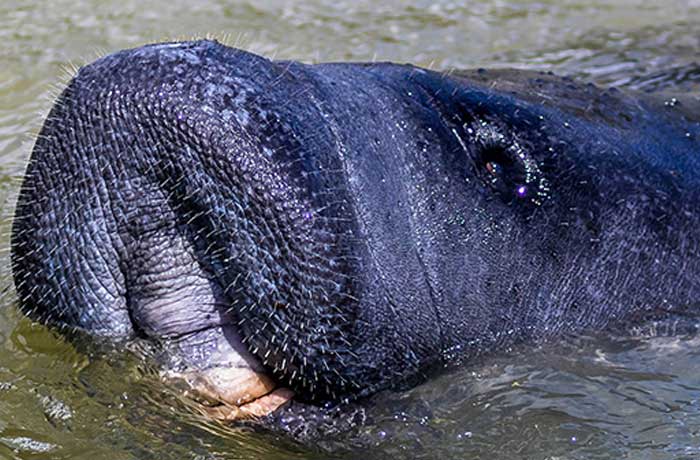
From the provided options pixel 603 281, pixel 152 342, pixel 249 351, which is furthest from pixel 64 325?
pixel 603 281

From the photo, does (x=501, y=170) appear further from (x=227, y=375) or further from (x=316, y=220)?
(x=227, y=375)

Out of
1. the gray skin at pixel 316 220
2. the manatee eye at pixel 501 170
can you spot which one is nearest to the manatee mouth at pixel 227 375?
the gray skin at pixel 316 220

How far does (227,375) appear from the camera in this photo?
3.09 metres

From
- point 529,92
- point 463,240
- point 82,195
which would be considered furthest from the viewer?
point 529,92

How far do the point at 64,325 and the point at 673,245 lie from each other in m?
2.08

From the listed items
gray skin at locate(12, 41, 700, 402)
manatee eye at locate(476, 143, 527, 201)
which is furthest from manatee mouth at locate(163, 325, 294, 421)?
manatee eye at locate(476, 143, 527, 201)

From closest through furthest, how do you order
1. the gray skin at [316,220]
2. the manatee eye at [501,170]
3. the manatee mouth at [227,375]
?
the gray skin at [316,220] → the manatee mouth at [227,375] → the manatee eye at [501,170]

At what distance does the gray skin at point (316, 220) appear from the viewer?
2.88m

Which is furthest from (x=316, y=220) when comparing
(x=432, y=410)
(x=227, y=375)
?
(x=432, y=410)

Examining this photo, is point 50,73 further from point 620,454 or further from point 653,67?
point 620,454

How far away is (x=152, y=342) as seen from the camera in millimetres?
3131

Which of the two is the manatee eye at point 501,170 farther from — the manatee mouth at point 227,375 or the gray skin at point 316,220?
the manatee mouth at point 227,375

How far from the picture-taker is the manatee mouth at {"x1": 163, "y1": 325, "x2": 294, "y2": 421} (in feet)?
10.1

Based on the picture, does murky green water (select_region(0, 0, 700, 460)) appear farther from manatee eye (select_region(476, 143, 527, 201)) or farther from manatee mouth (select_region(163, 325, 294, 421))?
manatee eye (select_region(476, 143, 527, 201))
